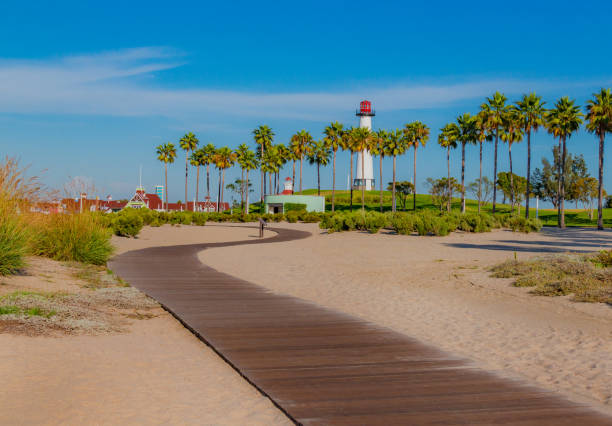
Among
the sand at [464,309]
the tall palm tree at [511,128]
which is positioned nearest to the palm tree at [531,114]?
the tall palm tree at [511,128]

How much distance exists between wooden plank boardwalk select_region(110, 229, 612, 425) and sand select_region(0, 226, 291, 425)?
271 mm

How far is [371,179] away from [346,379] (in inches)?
4553

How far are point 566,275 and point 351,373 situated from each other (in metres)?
9.36

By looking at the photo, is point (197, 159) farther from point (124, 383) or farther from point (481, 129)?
point (124, 383)

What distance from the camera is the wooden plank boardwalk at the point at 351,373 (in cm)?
462

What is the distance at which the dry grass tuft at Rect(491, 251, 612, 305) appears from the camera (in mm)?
11109

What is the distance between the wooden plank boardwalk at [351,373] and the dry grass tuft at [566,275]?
17.3ft

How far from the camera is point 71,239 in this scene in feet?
51.1

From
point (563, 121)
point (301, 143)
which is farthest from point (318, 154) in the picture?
point (563, 121)

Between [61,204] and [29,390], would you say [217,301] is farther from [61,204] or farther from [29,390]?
[61,204]

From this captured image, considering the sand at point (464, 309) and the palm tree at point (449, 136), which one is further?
the palm tree at point (449, 136)

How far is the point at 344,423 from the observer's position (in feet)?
14.4

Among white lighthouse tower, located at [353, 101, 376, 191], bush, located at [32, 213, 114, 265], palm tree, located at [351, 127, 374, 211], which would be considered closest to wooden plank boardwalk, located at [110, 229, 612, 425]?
bush, located at [32, 213, 114, 265]

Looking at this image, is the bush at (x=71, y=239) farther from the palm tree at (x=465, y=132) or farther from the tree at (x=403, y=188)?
the tree at (x=403, y=188)
